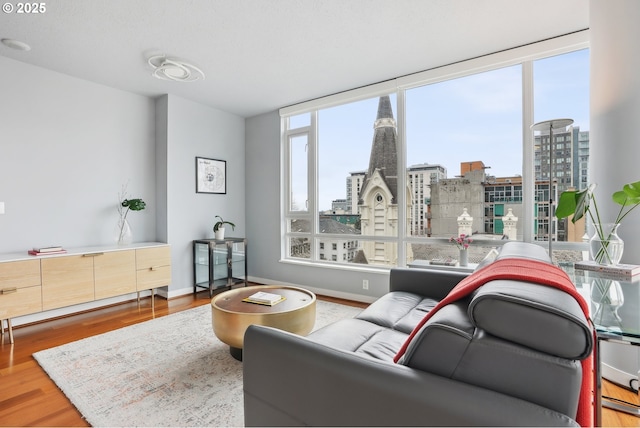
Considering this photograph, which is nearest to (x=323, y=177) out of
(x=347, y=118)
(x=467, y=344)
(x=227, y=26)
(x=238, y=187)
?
(x=347, y=118)

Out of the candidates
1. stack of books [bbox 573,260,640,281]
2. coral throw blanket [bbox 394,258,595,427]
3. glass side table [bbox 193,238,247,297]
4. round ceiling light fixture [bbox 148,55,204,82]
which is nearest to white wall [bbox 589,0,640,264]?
stack of books [bbox 573,260,640,281]

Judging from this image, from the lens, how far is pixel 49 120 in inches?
129

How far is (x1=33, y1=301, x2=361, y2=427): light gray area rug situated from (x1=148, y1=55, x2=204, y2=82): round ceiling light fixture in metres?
2.46

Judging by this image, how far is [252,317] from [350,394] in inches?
51.0

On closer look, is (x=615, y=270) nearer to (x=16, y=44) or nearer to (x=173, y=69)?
(x=173, y=69)

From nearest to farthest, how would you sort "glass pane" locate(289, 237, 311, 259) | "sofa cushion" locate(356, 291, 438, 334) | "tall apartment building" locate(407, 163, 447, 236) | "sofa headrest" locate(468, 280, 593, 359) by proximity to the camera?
"sofa headrest" locate(468, 280, 593, 359)
"sofa cushion" locate(356, 291, 438, 334)
"tall apartment building" locate(407, 163, 447, 236)
"glass pane" locate(289, 237, 311, 259)

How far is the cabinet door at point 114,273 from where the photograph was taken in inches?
124

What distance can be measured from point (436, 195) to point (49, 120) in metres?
4.18

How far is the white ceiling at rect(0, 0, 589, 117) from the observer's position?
7.54ft

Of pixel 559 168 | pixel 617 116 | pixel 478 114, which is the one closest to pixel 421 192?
pixel 478 114

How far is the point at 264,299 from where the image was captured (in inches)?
94.4

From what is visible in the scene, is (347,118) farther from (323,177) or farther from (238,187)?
(238,187)

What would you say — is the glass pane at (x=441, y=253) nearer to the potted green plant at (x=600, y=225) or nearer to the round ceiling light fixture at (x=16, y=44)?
the potted green plant at (x=600, y=225)

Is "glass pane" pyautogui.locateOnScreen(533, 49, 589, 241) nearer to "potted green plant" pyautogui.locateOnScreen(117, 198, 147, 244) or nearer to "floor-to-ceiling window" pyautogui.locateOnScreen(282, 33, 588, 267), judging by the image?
"floor-to-ceiling window" pyautogui.locateOnScreen(282, 33, 588, 267)
